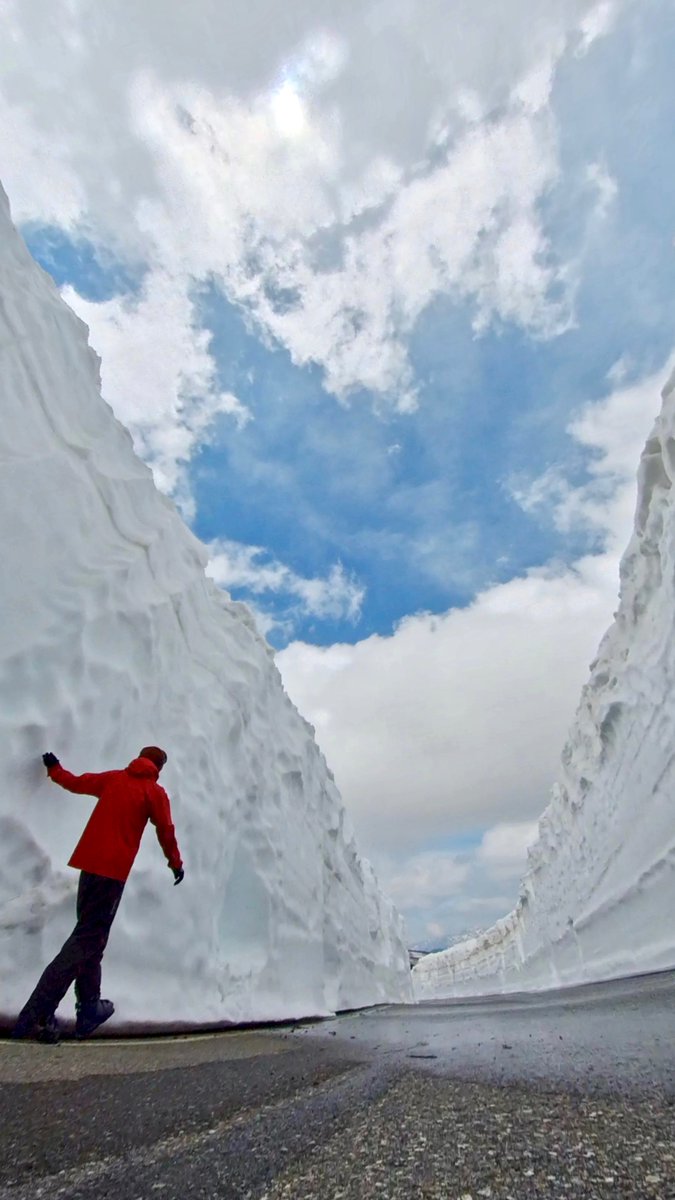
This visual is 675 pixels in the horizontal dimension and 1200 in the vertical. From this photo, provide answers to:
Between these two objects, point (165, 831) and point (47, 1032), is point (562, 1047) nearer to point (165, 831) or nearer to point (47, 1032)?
point (165, 831)

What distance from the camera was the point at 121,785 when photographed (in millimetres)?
4164

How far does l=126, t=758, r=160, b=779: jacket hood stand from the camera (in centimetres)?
431

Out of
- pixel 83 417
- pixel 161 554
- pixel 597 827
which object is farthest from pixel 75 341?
pixel 597 827

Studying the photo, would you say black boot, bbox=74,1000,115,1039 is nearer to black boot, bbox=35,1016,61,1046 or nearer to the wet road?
black boot, bbox=35,1016,61,1046

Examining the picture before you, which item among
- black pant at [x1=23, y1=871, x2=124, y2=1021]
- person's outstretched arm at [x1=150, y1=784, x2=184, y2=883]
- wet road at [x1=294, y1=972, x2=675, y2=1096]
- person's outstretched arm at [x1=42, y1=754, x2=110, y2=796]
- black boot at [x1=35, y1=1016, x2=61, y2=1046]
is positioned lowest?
wet road at [x1=294, y1=972, x2=675, y2=1096]

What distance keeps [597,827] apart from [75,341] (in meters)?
15.2

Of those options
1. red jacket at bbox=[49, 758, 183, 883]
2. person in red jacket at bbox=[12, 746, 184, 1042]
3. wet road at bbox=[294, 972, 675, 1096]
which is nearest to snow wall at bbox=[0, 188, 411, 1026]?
person in red jacket at bbox=[12, 746, 184, 1042]

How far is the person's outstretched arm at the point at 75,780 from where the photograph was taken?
4234 mm

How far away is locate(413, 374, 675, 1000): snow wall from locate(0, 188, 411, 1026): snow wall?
5918 millimetres

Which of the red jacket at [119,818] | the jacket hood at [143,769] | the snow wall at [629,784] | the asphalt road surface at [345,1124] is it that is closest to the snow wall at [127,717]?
the red jacket at [119,818]

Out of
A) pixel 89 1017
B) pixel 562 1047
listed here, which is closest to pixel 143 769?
pixel 89 1017

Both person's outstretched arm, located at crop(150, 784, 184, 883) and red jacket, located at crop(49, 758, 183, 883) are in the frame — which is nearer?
red jacket, located at crop(49, 758, 183, 883)

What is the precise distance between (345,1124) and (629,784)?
502 inches

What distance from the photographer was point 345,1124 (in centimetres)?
197
